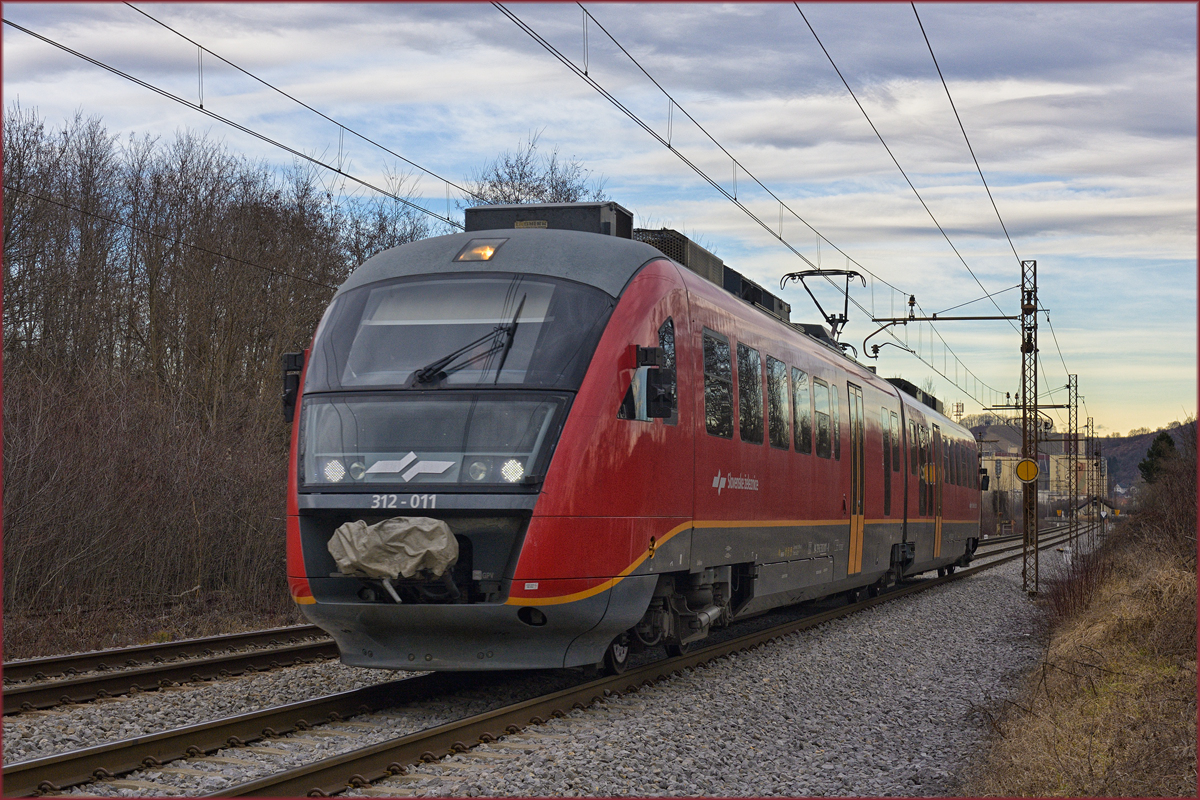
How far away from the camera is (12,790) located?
21.0 ft

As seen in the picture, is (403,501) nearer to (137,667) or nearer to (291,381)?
(291,381)

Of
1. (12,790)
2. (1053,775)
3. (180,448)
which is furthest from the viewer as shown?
(180,448)

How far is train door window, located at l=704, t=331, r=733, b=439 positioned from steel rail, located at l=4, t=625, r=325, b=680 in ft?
19.3

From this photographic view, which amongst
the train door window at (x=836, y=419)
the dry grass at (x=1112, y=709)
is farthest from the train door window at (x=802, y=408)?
the dry grass at (x=1112, y=709)

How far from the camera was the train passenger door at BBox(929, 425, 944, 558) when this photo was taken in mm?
24875

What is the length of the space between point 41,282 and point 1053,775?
24.3 m

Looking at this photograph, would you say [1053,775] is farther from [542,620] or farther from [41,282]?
[41,282]

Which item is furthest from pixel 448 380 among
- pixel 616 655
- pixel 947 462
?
pixel 947 462

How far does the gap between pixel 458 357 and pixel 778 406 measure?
5.42 m

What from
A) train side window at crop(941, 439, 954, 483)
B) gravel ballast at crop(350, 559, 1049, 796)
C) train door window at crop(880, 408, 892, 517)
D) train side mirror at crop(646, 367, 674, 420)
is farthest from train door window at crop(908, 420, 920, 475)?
train side mirror at crop(646, 367, 674, 420)

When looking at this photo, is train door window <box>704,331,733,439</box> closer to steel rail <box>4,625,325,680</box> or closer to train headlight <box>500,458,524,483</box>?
→ train headlight <box>500,458,524,483</box>

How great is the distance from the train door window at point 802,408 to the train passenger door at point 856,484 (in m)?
2.42

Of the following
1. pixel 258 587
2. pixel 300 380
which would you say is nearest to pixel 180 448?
pixel 258 587

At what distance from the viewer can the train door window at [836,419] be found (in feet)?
52.6
